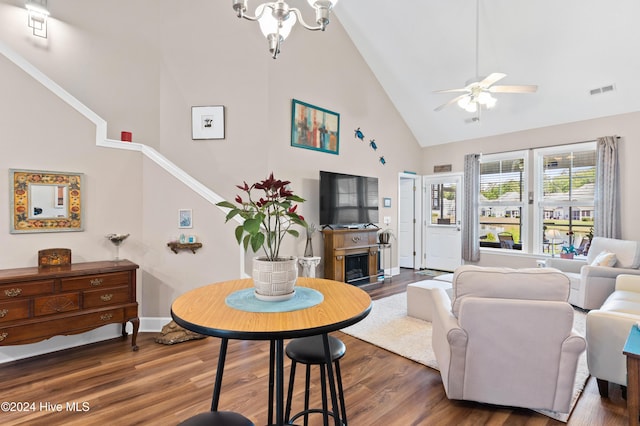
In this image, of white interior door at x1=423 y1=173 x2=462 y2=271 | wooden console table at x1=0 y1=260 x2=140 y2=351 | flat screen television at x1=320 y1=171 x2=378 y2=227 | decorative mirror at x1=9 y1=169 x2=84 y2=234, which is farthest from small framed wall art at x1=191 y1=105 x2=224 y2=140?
white interior door at x1=423 y1=173 x2=462 y2=271

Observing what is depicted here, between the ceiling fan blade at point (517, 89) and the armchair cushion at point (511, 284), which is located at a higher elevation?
A: the ceiling fan blade at point (517, 89)

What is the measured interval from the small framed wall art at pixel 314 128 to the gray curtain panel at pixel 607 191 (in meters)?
4.15

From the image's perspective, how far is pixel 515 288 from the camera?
191 cm

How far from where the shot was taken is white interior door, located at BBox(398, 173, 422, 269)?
725cm

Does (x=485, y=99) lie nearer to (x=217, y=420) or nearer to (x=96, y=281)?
(x=217, y=420)

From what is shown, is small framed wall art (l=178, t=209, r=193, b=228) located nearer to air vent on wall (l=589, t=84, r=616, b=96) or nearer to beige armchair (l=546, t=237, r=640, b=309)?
beige armchair (l=546, t=237, r=640, b=309)

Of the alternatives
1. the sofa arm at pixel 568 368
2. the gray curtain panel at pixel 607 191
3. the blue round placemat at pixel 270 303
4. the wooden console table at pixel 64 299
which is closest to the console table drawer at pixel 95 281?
the wooden console table at pixel 64 299

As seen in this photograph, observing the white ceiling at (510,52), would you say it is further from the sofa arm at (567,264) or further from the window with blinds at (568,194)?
the sofa arm at (567,264)

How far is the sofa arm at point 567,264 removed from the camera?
4.55m

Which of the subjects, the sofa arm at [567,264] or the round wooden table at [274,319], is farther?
the sofa arm at [567,264]

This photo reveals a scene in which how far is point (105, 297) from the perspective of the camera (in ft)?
9.39

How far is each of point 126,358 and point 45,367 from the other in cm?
61

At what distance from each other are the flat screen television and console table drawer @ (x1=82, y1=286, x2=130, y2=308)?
2.81m

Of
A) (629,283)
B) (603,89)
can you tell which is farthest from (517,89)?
(629,283)
